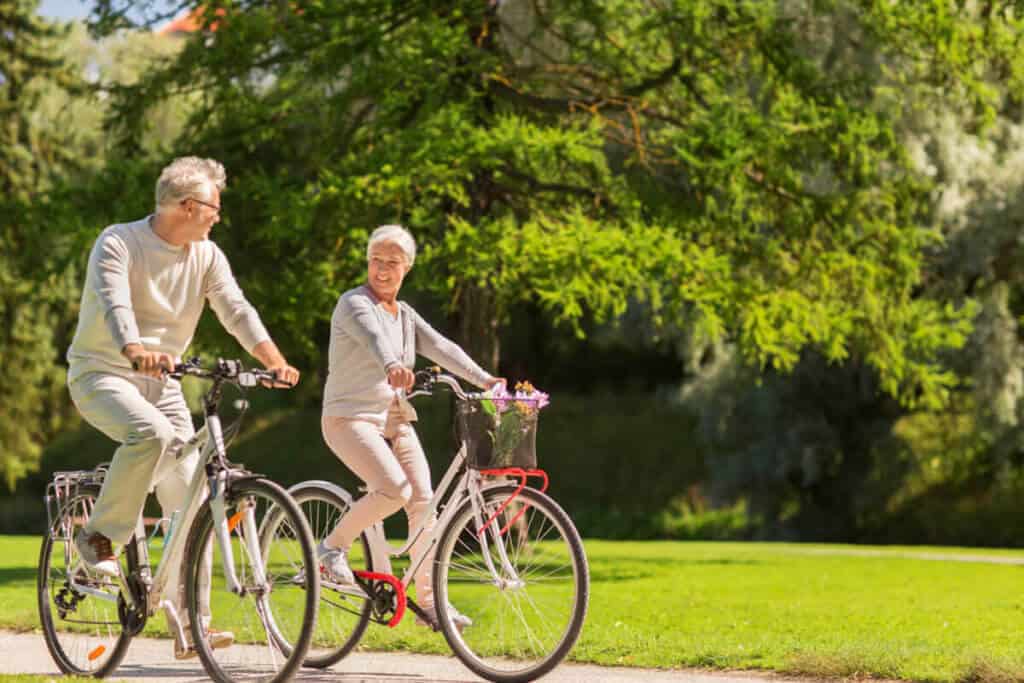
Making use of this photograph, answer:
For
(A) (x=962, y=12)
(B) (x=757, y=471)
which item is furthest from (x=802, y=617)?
(B) (x=757, y=471)

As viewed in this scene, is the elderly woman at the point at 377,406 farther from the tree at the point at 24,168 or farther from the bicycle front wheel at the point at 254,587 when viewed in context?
the tree at the point at 24,168

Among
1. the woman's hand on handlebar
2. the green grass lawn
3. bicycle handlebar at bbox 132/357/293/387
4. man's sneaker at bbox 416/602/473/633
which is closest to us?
bicycle handlebar at bbox 132/357/293/387

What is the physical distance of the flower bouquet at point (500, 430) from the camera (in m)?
6.06

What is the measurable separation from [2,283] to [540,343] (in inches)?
643

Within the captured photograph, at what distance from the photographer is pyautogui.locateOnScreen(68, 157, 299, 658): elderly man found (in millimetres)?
5645

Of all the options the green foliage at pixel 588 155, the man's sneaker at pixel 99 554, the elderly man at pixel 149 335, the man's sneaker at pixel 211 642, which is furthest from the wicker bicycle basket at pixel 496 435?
Result: the green foliage at pixel 588 155

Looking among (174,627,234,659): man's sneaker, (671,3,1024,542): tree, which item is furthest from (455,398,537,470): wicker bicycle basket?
(671,3,1024,542): tree

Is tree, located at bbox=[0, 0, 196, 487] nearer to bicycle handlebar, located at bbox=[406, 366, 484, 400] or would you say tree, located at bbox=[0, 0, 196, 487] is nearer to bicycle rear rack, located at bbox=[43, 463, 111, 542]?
bicycle rear rack, located at bbox=[43, 463, 111, 542]

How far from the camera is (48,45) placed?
27.3 metres

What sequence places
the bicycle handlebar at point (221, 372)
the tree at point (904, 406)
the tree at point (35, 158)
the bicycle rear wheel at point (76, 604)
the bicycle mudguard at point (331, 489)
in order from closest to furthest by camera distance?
1. the bicycle handlebar at point (221, 372)
2. the bicycle rear wheel at point (76, 604)
3. the bicycle mudguard at point (331, 489)
4. the tree at point (904, 406)
5. the tree at point (35, 158)

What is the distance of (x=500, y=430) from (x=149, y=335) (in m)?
1.37

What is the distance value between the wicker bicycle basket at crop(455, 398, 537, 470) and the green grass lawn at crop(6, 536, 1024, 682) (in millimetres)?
1416

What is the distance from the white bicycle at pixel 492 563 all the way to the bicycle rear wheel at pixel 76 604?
87 cm

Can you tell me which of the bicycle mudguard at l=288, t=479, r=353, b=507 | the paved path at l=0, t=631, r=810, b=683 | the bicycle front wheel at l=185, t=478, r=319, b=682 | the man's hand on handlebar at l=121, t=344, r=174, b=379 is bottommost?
the paved path at l=0, t=631, r=810, b=683
